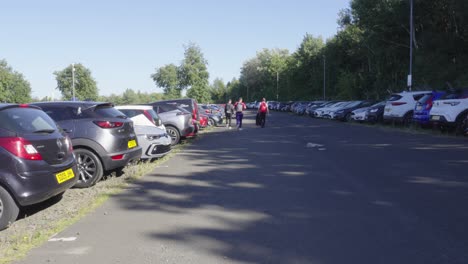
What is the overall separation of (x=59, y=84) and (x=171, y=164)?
4784 cm

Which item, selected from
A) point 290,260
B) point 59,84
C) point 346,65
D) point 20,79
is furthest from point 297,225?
point 20,79

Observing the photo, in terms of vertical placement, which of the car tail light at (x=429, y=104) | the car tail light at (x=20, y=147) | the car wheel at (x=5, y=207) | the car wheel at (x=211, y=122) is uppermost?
the car tail light at (x=429, y=104)

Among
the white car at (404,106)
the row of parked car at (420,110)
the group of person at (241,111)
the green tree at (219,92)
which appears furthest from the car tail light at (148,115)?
the green tree at (219,92)

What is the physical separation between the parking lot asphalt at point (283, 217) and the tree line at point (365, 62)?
77.2 feet

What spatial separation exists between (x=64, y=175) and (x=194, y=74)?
32.5 meters

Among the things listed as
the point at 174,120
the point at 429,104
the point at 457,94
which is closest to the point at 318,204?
the point at 174,120

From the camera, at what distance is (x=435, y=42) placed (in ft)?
111

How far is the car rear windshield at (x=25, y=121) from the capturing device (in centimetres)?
580

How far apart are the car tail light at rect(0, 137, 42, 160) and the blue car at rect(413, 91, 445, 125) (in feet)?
51.5

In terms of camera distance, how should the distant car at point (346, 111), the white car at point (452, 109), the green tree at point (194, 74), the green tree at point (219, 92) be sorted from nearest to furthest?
the white car at point (452, 109) → the distant car at point (346, 111) → the green tree at point (194, 74) → the green tree at point (219, 92)

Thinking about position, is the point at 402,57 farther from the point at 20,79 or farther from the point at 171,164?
the point at 20,79

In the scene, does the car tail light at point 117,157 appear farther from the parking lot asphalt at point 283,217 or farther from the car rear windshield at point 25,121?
the car rear windshield at point 25,121

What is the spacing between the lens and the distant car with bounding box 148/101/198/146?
51.9 feet

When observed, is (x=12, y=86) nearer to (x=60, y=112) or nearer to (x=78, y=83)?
(x=78, y=83)
